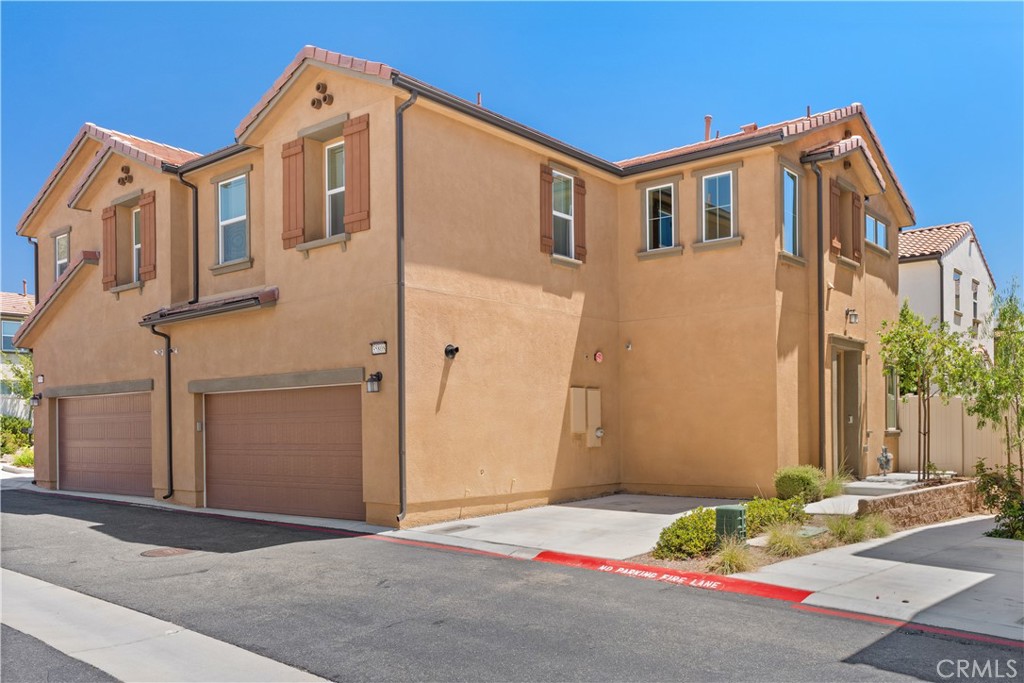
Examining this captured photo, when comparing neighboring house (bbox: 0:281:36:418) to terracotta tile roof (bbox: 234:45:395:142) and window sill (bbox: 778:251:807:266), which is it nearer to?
terracotta tile roof (bbox: 234:45:395:142)

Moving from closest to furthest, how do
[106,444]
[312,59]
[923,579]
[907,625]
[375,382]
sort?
[907,625] → [923,579] → [375,382] → [312,59] → [106,444]

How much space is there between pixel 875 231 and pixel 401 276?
1274cm

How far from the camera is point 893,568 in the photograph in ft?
31.2

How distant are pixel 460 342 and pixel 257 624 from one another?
7.06 metres

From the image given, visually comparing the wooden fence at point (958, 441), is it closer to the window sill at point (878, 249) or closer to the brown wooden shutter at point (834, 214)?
the window sill at point (878, 249)

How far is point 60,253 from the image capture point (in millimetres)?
22406

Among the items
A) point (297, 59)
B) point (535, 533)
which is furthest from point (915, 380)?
point (297, 59)

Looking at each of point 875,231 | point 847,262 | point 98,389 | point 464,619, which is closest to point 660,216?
point 847,262

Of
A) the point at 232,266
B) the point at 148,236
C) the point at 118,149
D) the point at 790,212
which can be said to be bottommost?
the point at 232,266

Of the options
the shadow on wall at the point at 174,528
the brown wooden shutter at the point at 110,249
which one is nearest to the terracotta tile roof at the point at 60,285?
the brown wooden shutter at the point at 110,249

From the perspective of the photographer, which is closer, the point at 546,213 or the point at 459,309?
the point at 459,309

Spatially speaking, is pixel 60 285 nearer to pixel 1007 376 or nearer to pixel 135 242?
pixel 135 242

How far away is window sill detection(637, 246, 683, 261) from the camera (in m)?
16.8

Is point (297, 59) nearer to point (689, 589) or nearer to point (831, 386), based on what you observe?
point (689, 589)
